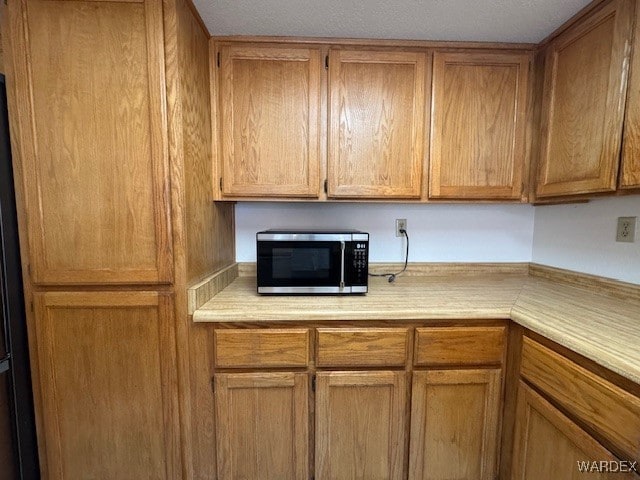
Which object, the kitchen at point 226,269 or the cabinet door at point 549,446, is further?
the kitchen at point 226,269

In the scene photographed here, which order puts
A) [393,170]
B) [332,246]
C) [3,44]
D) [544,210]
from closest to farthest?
[3,44] < [332,246] < [393,170] < [544,210]

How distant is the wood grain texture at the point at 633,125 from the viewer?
3.37ft

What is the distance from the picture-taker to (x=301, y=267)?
138cm

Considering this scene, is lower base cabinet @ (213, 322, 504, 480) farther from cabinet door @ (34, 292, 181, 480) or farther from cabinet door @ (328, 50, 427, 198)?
cabinet door @ (328, 50, 427, 198)

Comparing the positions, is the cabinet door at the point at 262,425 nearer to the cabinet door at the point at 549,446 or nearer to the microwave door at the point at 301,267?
the microwave door at the point at 301,267

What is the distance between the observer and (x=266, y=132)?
1.42m

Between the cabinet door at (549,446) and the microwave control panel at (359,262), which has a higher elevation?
the microwave control panel at (359,262)

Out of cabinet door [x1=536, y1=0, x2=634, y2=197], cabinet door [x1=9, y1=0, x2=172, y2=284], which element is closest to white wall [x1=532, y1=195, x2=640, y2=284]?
cabinet door [x1=536, y1=0, x2=634, y2=197]

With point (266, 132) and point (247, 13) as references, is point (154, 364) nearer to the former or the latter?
point (266, 132)

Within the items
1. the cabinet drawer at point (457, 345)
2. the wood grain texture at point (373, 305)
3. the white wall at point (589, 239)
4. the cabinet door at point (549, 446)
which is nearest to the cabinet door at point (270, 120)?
the wood grain texture at point (373, 305)

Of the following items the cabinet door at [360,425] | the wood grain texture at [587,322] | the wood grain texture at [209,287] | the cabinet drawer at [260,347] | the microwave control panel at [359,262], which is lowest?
the cabinet door at [360,425]

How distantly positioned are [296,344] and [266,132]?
101 centimetres

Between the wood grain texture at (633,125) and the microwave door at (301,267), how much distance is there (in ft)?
3.68

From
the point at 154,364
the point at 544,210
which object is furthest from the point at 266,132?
the point at 544,210
